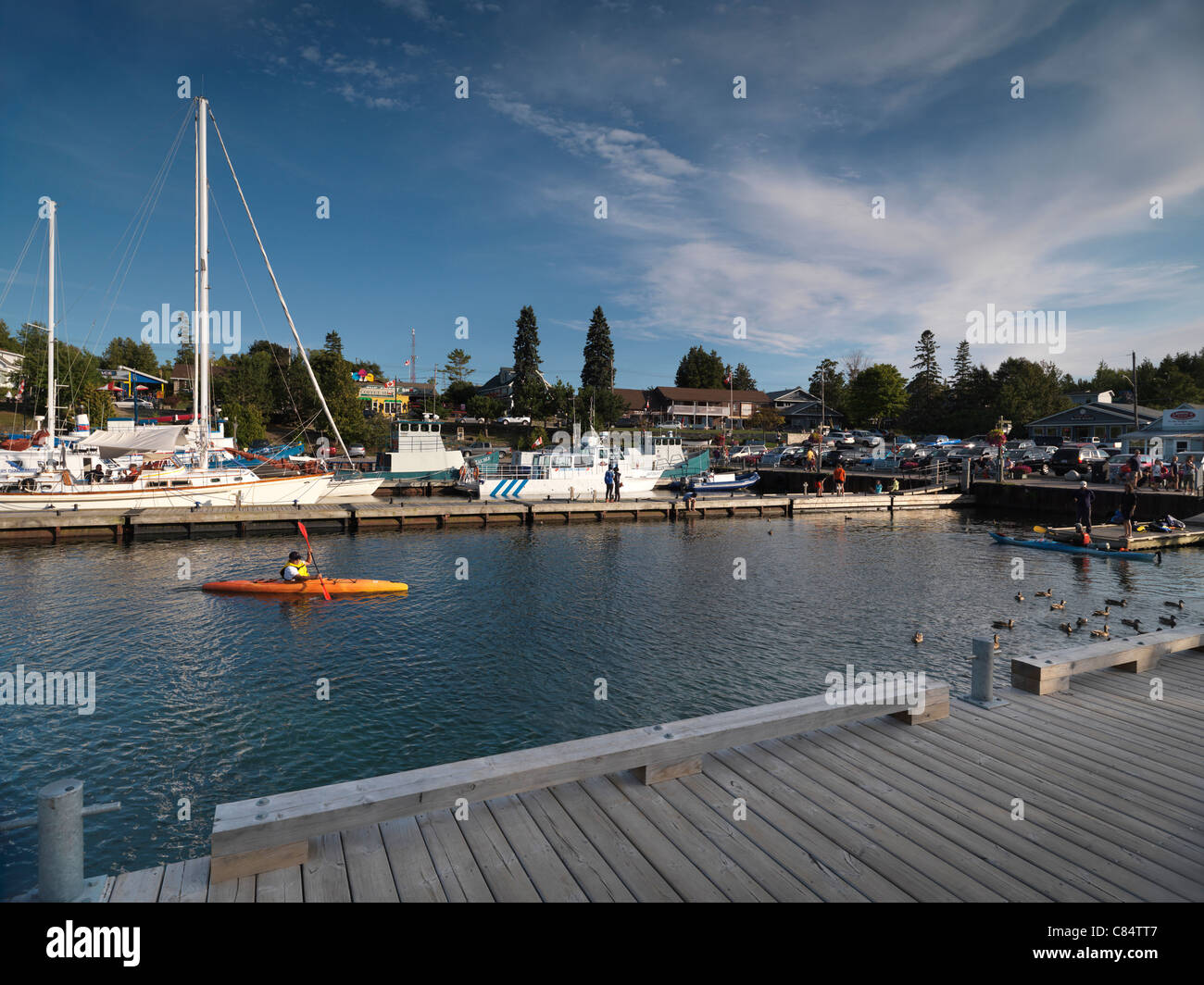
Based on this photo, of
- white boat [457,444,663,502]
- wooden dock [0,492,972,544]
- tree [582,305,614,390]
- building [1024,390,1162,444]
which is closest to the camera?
wooden dock [0,492,972,544]

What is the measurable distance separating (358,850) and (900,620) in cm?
1628

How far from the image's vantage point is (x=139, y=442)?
3788cm

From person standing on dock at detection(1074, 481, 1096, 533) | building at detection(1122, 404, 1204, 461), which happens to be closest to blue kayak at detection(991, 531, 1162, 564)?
person standing on dock at detection(1074, 481, 1096, 533)

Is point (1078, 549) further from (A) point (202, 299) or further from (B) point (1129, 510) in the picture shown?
(A) point (202, 299)

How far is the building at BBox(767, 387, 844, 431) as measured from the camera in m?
110

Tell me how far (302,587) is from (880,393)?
3614 inches

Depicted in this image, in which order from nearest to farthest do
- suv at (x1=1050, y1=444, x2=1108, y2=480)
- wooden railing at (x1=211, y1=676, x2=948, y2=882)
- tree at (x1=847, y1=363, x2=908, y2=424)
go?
wooden railing at (x1=211, y1=676, x2=948, y2=882), suv at (x1=1050, y1=444, x2=1108, y2=480), tree at (x1=847, y1=363, x2=908, y2=424)

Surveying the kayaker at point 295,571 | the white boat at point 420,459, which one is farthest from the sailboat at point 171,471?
the kayaker at point 295,571

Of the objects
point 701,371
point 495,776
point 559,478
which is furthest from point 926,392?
point 495,776

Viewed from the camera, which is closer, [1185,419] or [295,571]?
[295,571]

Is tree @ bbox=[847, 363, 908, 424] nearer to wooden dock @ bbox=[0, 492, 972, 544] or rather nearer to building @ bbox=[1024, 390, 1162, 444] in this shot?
building @ bbox=[1024, 390, 1162, 444]
